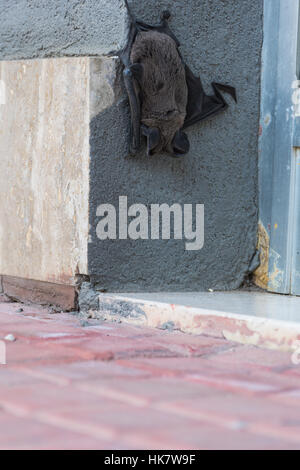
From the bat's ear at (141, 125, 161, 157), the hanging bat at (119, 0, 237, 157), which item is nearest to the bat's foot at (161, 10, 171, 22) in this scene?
the hanging bat at (119, 0, 237, 157)

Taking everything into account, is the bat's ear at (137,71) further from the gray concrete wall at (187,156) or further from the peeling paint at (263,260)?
the peeling paint at (263,260)

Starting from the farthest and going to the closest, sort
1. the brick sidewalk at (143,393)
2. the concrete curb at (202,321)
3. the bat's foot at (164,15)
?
the bat's foot at (164,15) < the concrete curb at (202,321) < the brick sidewalk at (143,393)

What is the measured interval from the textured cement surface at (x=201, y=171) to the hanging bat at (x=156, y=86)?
51 millimetres

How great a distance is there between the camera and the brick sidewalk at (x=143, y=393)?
118 centimetres

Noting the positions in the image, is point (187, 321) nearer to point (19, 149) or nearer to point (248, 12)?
point (19, 149)

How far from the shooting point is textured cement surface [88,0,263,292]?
261 centimetres

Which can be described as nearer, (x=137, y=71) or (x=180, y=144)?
(x=137, y=71)

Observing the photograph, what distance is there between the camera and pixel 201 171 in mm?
2820

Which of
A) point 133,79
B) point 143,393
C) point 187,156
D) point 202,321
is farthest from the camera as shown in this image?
point 187,156

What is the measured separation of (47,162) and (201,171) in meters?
0.65

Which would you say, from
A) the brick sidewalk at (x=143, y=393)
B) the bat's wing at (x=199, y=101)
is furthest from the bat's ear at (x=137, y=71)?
the brick sidewalk at (x=143, y=393)

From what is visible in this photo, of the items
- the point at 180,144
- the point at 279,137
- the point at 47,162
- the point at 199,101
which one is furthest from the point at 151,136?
the point at 279,137

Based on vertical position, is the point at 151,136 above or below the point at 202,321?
above

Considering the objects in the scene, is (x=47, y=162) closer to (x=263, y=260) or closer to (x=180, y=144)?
(x=180, y=144)
